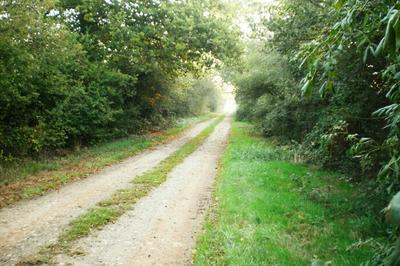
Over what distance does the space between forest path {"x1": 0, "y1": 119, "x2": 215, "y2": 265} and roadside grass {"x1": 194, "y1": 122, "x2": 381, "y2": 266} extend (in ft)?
9.72

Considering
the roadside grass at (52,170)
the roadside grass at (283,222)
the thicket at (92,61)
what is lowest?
the roadside grass at (283,222)

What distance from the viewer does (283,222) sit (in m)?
7.77

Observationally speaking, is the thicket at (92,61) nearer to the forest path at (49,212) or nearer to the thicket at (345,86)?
the forest path at (49,212)

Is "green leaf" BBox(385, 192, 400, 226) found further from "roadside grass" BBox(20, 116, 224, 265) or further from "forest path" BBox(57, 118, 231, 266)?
"roadside grass" BBox(20, 116, 224, 265)

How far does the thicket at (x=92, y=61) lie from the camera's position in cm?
1236

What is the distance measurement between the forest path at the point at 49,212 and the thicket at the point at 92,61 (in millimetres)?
3393

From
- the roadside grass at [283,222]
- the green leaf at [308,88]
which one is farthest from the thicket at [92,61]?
the green leaf at [308,88]

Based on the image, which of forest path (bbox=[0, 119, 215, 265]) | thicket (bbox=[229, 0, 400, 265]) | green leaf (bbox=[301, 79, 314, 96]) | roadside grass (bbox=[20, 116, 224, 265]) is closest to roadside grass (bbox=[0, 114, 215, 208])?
forest path (bbox=[0, 119, 215, 265])

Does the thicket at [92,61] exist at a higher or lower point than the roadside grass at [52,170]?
higher

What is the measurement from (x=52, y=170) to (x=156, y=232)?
275 inches

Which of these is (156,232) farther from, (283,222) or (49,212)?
(49,212)

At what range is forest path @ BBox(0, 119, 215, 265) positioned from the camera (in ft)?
22.0

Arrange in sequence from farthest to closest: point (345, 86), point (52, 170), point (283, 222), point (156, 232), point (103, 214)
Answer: point (52, 170) → point (345, 86) → point (103, 214) → point (283, 222) → point (156, 232)

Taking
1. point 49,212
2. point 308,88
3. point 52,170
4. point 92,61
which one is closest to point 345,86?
point 308,88
